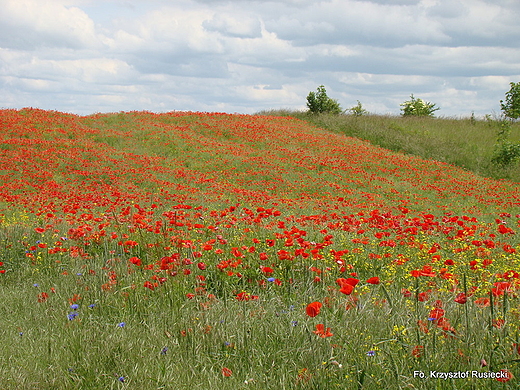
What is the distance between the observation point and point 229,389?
10.4 feet

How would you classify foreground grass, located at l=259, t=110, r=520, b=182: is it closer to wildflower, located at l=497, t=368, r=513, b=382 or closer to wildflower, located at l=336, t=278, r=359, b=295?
wildflower, located at l=497, t=368, r=513, b=382

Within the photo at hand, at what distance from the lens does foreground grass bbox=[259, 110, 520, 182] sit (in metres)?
22.4

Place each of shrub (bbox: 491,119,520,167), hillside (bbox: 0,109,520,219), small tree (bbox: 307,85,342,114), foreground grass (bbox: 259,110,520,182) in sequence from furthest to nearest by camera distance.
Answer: small tree (bbox: 307,85,342,114)
foreground grass (bbox: 259,110,520,182)
shrub (bbox: 491,119,520,167)
hillside (bbox: 0,109,520,219)

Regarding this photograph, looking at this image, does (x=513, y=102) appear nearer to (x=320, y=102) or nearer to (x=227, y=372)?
(x=320, y=102)

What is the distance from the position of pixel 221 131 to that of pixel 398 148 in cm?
943

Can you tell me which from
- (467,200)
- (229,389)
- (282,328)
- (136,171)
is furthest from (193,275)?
(467,200)

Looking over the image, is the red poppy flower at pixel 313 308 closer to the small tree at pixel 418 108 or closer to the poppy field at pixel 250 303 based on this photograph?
the poppy field at pixel 250 303

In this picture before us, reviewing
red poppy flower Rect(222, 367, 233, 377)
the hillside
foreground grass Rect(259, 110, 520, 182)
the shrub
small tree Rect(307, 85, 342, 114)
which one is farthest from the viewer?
small tree Rect(307, 85, 342, 114)

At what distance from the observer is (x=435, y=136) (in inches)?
1013

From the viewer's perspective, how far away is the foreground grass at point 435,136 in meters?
22.4

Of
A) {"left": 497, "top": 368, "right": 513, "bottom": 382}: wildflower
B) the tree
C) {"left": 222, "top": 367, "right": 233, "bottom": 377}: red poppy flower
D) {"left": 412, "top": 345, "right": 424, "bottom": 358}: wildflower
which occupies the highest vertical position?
the tree

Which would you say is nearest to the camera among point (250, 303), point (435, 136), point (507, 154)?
point (250, 303)

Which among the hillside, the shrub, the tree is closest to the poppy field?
the hillside

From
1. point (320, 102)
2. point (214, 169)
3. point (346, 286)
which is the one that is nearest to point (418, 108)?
point (320, 102)
